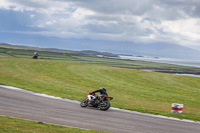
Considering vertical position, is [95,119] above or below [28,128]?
below

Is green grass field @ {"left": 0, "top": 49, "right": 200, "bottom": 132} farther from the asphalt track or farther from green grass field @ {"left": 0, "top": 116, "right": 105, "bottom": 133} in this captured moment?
green grass field @ {"left": 0, "top": 116, "right": 105, "bottom": 133}

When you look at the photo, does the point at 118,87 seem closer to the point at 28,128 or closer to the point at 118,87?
the point at 118,87

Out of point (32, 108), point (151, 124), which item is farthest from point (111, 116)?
point (32, 108)

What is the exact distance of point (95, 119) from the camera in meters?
16.3

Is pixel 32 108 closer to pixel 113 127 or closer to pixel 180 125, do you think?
pixel 113 127

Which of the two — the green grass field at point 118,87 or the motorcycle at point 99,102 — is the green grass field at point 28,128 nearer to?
the motorcycle at point 99,102

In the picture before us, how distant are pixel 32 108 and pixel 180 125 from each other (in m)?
9.65

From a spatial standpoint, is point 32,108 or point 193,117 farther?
point 193,117

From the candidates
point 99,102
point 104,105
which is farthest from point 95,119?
point 99,102

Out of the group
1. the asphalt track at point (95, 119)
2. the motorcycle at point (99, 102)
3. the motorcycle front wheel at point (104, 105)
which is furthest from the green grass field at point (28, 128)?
the motorcycle at point (99, 102)

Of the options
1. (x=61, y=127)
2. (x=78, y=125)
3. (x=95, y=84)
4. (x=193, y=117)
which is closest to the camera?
(x=61, y=127)

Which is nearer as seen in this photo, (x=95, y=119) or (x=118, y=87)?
(x=95, y=119)

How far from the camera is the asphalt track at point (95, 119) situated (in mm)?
14477

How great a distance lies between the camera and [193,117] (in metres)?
19.6
